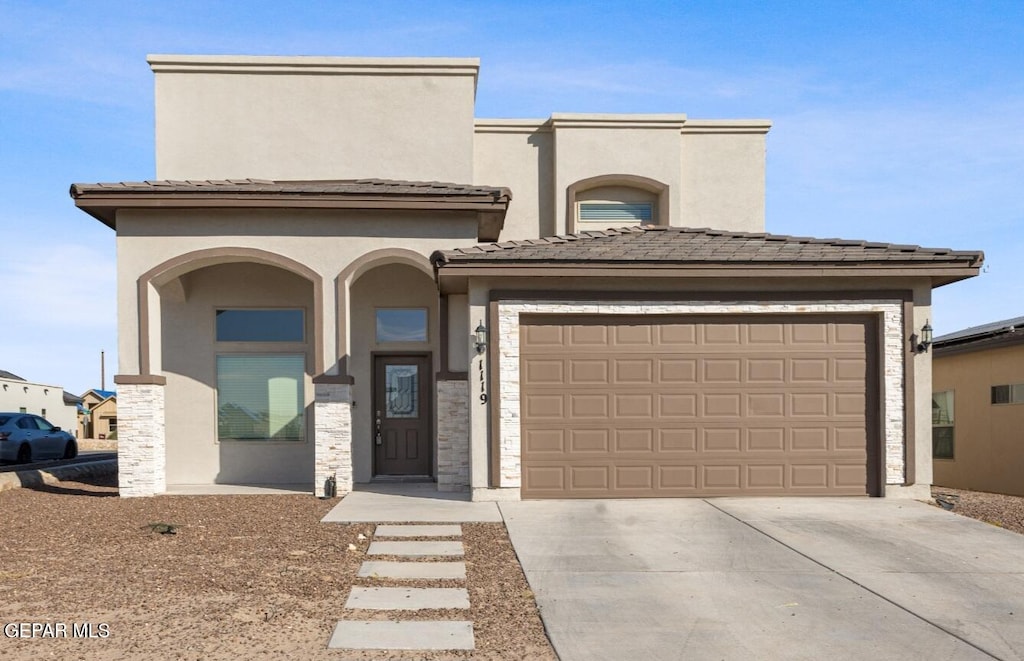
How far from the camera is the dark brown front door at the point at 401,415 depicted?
50.9 ft

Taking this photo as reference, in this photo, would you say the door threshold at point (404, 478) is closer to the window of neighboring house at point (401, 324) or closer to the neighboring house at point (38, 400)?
the window of neighboring house at point (401, 324)

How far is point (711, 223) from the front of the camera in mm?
18688

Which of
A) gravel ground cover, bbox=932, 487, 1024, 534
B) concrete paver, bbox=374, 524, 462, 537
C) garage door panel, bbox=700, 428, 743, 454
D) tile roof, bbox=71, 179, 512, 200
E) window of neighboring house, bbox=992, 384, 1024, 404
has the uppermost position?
tile roof, bbox=71, 179, 512, 200

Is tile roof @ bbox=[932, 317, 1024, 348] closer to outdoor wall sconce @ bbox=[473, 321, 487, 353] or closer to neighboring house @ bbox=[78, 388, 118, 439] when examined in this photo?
outdoor wall sconce @ bbox=[473, 321, 487, 353]

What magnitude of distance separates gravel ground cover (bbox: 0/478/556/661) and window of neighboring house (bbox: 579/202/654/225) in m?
9.00

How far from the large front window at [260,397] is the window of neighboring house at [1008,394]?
1324cm

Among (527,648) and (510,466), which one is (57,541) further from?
(527,648)

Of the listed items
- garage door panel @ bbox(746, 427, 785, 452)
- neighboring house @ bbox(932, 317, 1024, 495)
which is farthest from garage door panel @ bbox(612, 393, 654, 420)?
neighboring house @ bbox(932, 317, 1024, 495)

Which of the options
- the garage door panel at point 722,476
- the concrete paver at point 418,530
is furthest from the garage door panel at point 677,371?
the concrete paver at point 418,530

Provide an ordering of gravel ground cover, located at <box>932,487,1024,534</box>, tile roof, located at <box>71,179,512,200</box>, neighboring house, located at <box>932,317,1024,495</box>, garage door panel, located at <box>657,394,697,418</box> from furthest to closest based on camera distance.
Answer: neighboring house, located at <box>932,317,1024,495</box>
tile roof, located at <box>71,179,512,200</box>
garage door panel, located at <box>657,394,697,418</box>
gravel ground cover, located at <box>932,487,1024,534</box>

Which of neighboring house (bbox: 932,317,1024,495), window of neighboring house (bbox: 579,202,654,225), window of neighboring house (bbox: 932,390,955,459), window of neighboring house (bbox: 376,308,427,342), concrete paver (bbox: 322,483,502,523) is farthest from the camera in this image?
window of neighboring house (bbox: 932,390,955,459)

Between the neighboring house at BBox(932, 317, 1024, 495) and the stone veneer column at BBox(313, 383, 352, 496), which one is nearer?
the stone veneer column at BBox(313, 383, 352, 496)

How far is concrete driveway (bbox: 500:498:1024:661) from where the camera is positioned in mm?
6504

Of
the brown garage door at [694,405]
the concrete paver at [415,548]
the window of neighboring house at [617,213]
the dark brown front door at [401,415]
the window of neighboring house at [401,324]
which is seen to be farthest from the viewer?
the window of neighboring house at [617,213]
